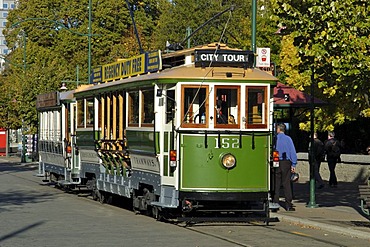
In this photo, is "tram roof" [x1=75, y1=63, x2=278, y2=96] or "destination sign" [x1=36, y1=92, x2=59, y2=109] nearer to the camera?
"tram roof" [x1=75, y1=63, x2=278, y2=96]

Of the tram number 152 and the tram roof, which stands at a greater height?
the tram roof

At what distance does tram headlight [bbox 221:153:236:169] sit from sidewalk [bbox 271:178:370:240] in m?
1.80

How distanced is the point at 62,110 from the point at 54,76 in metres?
30.7

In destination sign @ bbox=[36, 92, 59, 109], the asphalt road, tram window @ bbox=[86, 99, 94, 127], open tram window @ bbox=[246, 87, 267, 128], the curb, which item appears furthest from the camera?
destination sign @ bbox=[36, 92, 59, 109]

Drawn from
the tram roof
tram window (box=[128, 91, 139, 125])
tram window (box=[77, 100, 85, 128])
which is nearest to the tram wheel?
tram window (box=[128, 91, 139, 125])

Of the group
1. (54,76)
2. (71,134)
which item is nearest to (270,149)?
(71,134)

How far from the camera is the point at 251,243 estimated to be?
45.7ft

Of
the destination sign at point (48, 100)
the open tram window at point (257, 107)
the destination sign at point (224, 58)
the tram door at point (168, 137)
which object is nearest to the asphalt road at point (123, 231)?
the tram door at point (168, 137)

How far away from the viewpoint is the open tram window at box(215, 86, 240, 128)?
16.8 meters

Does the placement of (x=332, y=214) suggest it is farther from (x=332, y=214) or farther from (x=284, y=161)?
(x=284, y=161)

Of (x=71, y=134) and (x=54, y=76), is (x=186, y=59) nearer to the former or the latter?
(x=71, y=134)

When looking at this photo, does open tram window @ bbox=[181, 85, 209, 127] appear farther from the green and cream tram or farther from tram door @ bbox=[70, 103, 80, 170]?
tram door @ bbox=[70, 103, 80, 170]

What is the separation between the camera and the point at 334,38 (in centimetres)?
1561

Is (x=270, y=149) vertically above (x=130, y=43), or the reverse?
(x=130, y=43)
